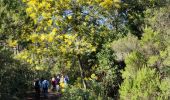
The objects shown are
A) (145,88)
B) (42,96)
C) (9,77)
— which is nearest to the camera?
(145,88)

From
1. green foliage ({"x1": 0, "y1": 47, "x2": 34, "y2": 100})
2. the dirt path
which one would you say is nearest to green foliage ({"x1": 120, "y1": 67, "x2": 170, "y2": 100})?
green foliage ({"x1": 0, "y1": 47, "x2": 34, "y2": 100})

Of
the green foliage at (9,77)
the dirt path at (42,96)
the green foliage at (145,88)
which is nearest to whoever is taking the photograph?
the green foliage at (145,88)

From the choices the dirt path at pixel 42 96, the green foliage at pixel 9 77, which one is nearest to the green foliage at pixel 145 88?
the green foliage at pixel 9 77

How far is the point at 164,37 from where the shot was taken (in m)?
20.8

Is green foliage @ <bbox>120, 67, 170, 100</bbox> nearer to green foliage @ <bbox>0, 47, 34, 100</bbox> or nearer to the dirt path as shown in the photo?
green foliage @ <bbox>0, 47, 34, 100</bbox>

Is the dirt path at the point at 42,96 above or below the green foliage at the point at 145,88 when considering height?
below

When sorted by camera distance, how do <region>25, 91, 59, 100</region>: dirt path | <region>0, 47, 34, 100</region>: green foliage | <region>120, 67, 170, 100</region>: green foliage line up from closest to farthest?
1. <region>120, 67, 170, 100</region>: green foliage
2. <region>0, 47, 34, 100</region>: green foliage
3. <region>25, 91, 59, 100</region>: dirt path

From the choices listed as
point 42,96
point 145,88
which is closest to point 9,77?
point 42,96

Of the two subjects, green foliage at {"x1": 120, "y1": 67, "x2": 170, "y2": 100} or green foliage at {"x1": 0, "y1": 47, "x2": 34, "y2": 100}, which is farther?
green foliage at {"x1": 0, "y1": 47, "x2": 34, "y2": 100}

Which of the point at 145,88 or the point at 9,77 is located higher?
the point at 9,77

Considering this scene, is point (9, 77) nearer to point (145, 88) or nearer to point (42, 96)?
point (42, 96)

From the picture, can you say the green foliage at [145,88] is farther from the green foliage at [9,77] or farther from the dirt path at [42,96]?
the dirt path at [42,96]

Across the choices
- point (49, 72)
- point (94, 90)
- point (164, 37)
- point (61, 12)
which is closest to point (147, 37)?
point (164, 37)

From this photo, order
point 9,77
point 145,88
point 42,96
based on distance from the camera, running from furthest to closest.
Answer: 1. point 42,96
2. point 9,77
3. point 145,88
